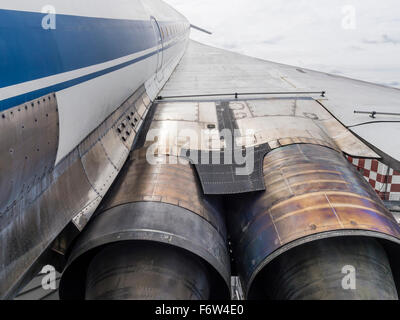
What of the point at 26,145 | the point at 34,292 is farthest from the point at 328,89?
the point at 34,292

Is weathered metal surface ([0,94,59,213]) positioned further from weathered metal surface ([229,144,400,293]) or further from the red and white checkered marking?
the red and white checkered marking

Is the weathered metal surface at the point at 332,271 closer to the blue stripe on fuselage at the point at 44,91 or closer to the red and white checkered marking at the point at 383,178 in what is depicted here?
the red and white checkered marking at the point at 383,178

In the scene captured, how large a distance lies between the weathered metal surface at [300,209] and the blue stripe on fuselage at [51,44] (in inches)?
93.7

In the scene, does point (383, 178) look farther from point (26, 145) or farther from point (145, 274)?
point (26, 145)

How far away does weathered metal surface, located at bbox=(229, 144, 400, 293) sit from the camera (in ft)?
8.73

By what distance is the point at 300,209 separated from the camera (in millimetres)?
2918

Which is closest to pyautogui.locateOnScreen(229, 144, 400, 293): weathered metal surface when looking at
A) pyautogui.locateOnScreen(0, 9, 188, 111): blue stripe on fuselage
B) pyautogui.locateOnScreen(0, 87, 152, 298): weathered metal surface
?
pyautogui.locateOnScreen(0, 87, 152, 298): weathered metal surface

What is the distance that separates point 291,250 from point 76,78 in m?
2.69

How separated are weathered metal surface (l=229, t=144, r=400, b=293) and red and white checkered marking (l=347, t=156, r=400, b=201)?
0.55 meters

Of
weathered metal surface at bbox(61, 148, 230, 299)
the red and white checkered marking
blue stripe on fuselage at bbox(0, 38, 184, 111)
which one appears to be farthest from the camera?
the red and white checkered marking

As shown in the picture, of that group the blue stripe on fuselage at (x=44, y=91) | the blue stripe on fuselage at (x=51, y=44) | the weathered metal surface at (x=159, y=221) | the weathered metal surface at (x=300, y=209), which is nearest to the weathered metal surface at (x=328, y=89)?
the weathered metal surface at (x=300, y=209)

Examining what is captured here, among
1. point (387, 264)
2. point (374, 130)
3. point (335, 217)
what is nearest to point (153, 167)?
point (335, 217)

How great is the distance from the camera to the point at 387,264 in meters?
2.85
